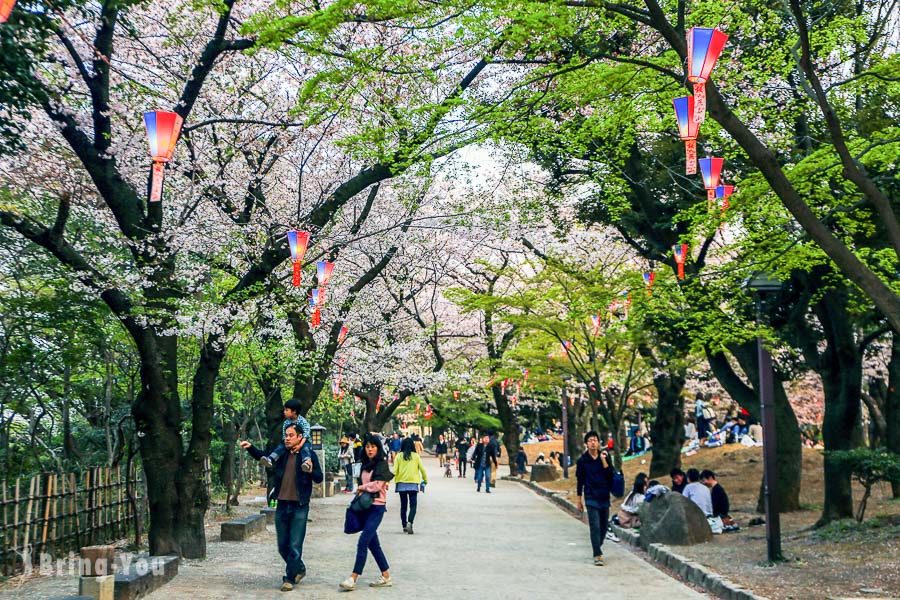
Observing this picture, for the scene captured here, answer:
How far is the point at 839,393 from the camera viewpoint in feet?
49.2

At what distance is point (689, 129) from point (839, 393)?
28.8 ft

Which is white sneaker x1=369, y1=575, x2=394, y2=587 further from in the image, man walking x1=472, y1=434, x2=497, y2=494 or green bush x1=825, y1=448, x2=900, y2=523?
man walking x1=472, y1=434, x2=497, y2=494

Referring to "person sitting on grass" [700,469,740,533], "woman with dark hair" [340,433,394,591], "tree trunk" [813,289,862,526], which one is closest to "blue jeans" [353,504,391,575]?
"woman with dark hair" [340,433,394,591]

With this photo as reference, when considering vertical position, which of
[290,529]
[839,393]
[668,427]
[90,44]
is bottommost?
[290,529]

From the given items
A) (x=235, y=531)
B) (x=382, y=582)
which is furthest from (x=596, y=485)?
(x=235, y=531)

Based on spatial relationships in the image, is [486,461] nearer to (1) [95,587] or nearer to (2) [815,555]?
(2) [815,555]

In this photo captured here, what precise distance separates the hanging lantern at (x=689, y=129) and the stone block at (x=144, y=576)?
650cm

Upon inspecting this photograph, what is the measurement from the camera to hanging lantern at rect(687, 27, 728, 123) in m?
7.69

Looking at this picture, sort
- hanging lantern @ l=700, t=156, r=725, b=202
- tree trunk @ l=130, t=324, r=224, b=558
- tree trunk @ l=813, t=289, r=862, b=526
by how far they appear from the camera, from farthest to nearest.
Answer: tree trunk @ l=813, t=289, r=862, b=526 → hanging lantern @ l=700, t=156, r=725, b=202 → tree trunk @ l=130, t=324, r=224, b=558

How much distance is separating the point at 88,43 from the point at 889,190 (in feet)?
36.9

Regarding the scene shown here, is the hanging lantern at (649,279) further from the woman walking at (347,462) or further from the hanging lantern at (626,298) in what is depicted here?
the woman walking at (347,462)

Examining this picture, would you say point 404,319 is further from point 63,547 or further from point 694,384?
point 63,547

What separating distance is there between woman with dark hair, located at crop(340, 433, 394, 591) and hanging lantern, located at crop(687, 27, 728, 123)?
4.87 meters

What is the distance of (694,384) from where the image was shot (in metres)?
38.9
